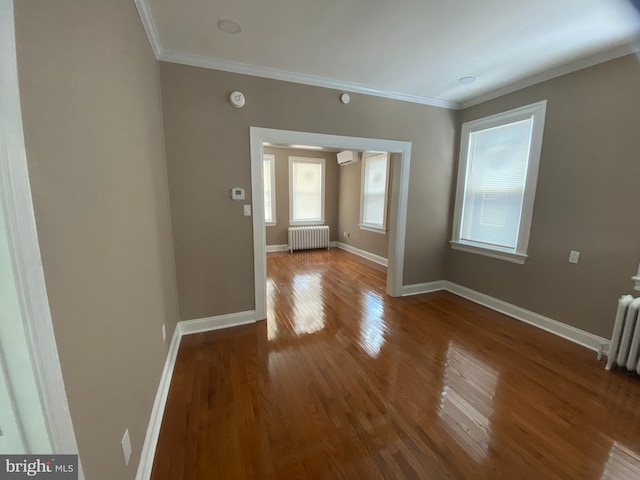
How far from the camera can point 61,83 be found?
2.49 feet

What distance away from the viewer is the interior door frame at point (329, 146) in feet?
8.72

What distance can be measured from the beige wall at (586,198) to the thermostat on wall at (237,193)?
318 centimetres

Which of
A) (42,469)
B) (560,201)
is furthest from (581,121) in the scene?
(42,469)

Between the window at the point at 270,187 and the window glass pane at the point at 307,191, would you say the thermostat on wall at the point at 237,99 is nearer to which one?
the window at the point at 270,187

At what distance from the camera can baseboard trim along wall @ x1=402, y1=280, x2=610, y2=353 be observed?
→ 2.42 metres

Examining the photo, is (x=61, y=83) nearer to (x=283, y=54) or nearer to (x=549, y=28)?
(x=283, y=54)

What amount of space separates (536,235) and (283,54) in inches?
126

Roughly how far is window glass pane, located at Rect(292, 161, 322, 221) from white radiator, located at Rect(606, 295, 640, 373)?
5.48 m

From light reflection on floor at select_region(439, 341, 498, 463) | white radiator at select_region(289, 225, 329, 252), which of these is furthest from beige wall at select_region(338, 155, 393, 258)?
light reflection on floor at select_region(439, 341, 498, 463)

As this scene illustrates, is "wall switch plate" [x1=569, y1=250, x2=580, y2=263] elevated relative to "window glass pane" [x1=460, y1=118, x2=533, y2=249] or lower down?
lower down

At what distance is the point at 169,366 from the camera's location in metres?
2.05

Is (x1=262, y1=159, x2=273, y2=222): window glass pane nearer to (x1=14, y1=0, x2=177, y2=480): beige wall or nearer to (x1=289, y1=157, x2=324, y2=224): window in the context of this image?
(x1=289, y1=157, x2=324, y2=224): window

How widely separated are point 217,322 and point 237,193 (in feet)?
4.62

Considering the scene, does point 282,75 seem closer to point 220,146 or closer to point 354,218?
point 220,146
